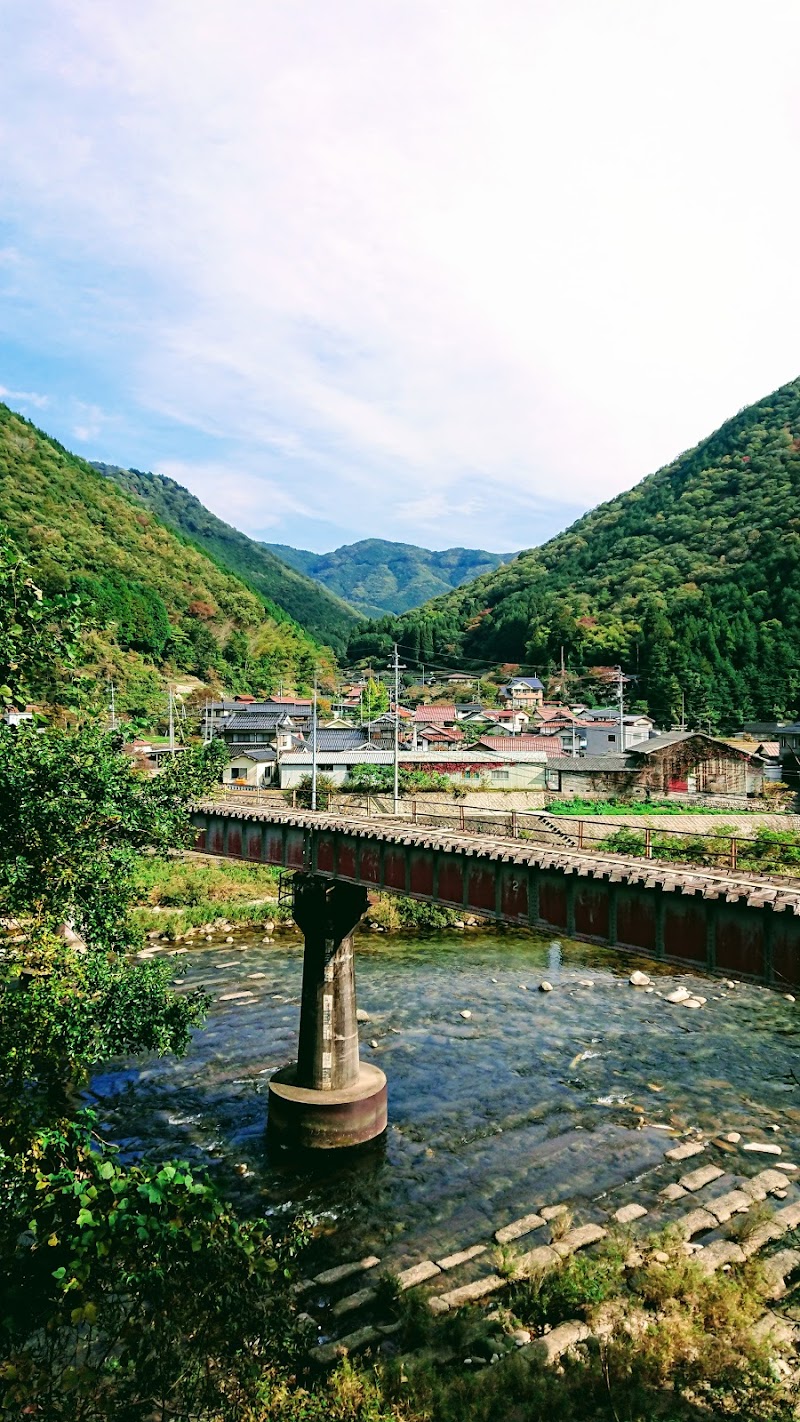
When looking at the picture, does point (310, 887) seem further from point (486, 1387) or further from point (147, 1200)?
point (147, 1200)

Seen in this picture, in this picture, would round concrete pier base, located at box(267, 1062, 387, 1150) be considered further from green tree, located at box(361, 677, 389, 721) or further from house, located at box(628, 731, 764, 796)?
green tree, located at box(361, 677, 389, 721)

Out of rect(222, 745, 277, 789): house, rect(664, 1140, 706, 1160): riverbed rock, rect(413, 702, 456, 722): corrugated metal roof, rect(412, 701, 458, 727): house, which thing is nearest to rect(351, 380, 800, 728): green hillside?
rect(412, 701, 458, 727): house

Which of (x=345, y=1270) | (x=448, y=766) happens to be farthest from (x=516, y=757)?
(x=345, y=1270)

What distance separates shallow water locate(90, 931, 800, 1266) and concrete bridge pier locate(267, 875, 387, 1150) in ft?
2.51

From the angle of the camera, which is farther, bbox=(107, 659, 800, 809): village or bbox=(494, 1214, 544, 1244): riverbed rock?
bbox=(107, 659, 800, 809): village

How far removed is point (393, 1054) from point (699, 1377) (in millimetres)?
14922

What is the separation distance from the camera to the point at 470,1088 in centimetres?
2462

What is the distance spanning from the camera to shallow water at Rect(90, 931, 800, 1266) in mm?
19141

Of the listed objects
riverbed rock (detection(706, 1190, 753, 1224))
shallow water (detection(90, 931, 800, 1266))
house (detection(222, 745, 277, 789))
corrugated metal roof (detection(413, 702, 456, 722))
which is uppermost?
corrugated metal roof (detection(413, 702, 456, 722))

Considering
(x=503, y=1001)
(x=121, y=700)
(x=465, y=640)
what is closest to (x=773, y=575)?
(x=465, y=640)

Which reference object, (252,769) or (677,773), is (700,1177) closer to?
(677,773)

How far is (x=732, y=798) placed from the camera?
67.0m

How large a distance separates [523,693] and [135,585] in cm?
6315

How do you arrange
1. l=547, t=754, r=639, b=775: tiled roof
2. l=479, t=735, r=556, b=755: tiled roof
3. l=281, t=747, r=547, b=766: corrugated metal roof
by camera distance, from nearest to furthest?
1. l=547, t=754, r=639, b=775: tiled roof
2. l=281, t=747, r=547, b=766: corrugated metal roof
3. l=479, t=735, r=556, b=755: tiled roof
